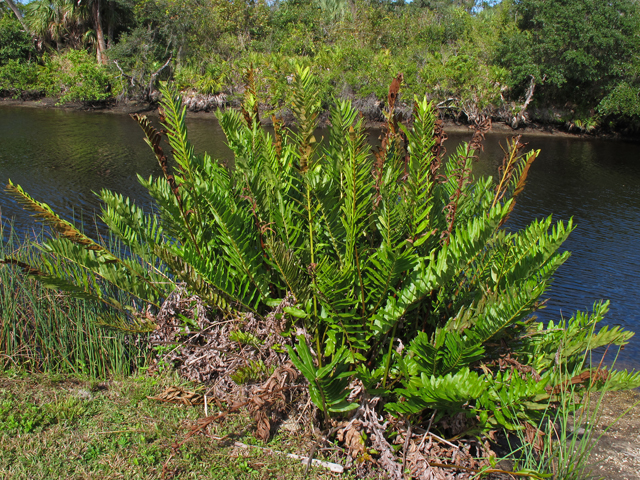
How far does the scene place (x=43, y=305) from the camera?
3555mm

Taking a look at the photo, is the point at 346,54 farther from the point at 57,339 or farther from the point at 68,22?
the point at 57,339

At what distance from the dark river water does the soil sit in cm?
197

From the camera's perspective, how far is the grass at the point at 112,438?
249cm

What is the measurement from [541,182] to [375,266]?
1209cm

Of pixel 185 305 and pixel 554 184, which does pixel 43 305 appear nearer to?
pixel 185 305

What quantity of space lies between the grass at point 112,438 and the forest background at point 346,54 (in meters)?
19.0

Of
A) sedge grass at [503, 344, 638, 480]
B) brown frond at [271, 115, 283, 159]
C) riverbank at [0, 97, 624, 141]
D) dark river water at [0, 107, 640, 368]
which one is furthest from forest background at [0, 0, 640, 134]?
sedge grass at [503, 344, 638, 480]

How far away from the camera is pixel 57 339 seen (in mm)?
3500

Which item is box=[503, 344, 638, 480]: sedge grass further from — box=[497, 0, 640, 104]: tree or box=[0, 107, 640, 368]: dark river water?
box=[497, 0, 640, 104]: tree

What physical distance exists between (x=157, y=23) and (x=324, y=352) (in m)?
29.9

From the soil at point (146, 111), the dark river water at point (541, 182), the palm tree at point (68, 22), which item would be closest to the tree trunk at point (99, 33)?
the palm tree at point (68, 22)

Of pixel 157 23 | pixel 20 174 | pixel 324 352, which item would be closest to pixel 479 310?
pixel 324 352

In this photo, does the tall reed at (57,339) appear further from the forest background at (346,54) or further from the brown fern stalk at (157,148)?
the forest background at (346,54)

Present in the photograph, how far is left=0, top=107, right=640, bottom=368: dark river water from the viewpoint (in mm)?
7199
